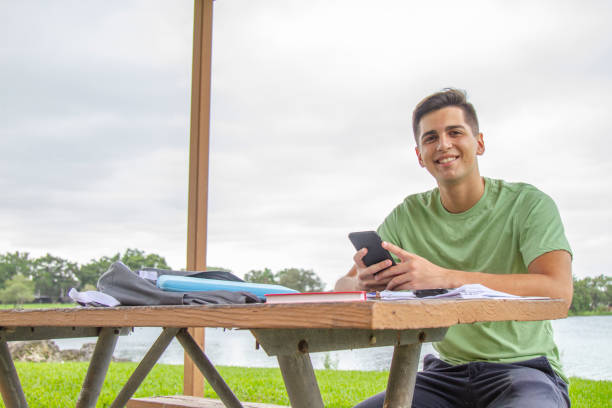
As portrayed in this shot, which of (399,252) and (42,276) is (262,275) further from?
(399,252)

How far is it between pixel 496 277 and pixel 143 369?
117cm

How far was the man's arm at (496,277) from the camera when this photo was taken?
112 centimetres

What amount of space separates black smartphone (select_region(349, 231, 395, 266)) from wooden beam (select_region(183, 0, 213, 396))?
1899mm

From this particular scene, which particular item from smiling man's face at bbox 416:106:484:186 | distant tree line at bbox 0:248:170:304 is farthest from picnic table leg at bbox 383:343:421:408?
distant tree line at bbox 0:248:170:304

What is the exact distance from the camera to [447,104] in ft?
5.57

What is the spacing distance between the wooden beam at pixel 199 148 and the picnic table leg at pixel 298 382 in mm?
2044

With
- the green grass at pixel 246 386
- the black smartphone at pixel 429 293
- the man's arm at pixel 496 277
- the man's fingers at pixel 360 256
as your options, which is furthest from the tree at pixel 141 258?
the black smartphone at pixel 429 293

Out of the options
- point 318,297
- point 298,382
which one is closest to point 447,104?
point 298,382

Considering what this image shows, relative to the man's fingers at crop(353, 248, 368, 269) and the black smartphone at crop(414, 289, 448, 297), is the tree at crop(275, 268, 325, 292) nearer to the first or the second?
the man's fingers at crop(353, 248, 368, 269)

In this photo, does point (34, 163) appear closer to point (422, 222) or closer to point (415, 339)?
point (422, 222)

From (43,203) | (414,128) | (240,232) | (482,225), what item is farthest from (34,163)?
(482,225)

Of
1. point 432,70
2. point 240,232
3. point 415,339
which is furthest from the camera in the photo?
point 240,232

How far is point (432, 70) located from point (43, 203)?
11.9 feet

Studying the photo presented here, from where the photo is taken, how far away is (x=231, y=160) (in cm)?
609
